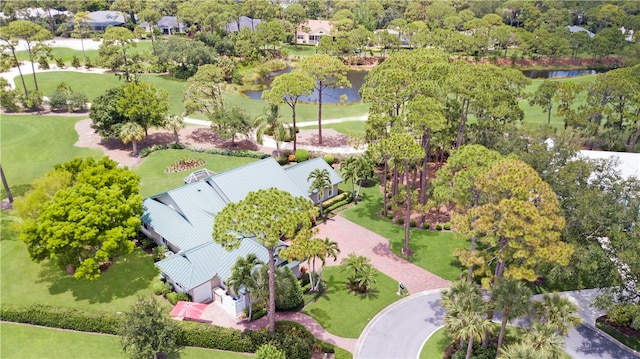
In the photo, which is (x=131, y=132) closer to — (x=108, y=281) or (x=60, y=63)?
(x=108, y=281)

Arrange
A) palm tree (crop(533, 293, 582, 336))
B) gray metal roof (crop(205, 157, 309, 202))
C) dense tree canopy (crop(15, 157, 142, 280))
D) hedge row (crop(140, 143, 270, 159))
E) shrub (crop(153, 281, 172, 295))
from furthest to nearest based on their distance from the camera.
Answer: hedge row (crop(140, 143, 270, 159))
gray metal roof (crop(205, 157, 309, 202))
shrub (crop(153, 281, 172, 295))
dense tree canopy (crop(15, 157, 142, 280))
palm tree (crop(533, 293, 582, 336))

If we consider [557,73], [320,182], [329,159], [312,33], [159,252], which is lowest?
[159,252]

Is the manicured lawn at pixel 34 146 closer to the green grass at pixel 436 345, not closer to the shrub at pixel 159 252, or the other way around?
the shrub at pixel 159 252

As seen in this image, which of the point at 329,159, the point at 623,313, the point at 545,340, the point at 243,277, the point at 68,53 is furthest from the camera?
the point at 68,53

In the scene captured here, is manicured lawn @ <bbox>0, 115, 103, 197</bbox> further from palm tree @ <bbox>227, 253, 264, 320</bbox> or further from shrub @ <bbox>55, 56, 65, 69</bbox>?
palm tree @ <bbox>227, 253, 264, 320</bbox>

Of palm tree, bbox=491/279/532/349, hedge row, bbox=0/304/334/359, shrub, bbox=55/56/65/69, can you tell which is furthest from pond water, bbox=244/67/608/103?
palm tree, bbox=491/279/532/349

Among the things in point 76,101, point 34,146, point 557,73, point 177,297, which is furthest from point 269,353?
point 557,73
